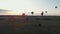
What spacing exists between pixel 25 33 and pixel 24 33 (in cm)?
16

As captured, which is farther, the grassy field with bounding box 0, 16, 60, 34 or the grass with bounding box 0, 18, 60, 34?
the grassy field with bounding box 0, 16, 60, 34

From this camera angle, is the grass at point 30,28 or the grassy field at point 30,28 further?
the grassy field at point 30,28

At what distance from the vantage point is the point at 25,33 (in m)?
30.0

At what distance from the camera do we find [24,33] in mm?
29984
